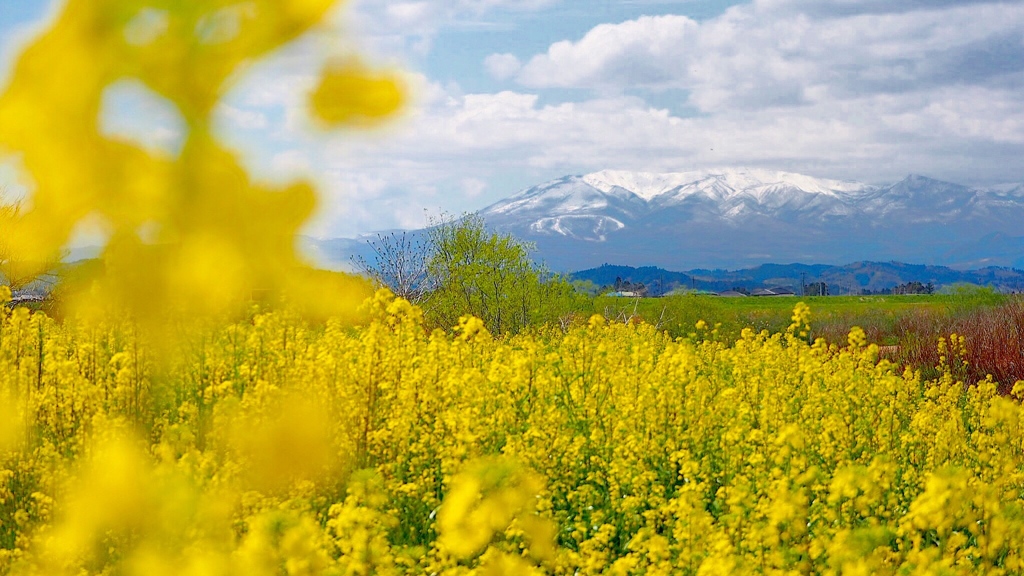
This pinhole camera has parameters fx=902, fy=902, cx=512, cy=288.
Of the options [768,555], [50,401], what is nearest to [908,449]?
[768,555]

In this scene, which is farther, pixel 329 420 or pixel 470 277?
pixel 470 277

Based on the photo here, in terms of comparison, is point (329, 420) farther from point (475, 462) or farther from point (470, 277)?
point (470, 277)

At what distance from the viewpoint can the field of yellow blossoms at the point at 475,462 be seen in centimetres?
136

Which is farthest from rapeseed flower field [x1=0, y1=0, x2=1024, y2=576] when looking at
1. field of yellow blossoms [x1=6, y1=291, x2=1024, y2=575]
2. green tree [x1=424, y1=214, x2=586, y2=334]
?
green tree [x1=424, y1=214, x2=586, y2=334]

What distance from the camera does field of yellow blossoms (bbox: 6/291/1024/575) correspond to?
136 cm

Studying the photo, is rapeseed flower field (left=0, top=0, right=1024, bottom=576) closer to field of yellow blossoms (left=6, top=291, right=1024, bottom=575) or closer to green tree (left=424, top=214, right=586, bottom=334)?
field of yellow blossoms (left=6, top=291, right=1024, bottom=575)

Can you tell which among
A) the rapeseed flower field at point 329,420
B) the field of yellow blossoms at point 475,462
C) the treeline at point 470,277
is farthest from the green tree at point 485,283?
the field of yellow blossoms at point 475,462

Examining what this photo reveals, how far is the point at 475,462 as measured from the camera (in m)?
3.78

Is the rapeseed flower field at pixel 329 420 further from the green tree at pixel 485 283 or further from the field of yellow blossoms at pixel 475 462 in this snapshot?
the green tree at pixel 485 283

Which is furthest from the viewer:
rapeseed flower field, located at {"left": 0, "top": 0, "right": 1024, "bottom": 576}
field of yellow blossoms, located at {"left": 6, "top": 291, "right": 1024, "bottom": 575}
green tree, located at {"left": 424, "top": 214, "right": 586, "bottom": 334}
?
green tree, located at {"left": 424, "top": 214, "right": 586, "bottom": 334}

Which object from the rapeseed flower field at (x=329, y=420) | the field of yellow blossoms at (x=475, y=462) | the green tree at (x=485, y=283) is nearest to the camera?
the rapeseed flower field at (x=329, y=420)

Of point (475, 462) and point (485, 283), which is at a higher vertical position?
point (485, 283)

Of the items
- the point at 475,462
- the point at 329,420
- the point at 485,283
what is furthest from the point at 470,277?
the point at 329,420

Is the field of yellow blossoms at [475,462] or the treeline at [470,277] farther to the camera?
the treeline at [470,277]
